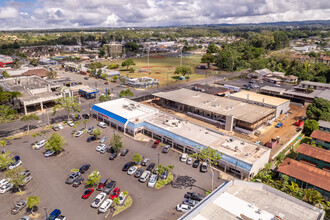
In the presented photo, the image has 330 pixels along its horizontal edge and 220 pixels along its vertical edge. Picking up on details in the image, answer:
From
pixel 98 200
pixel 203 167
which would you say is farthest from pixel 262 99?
pixel 98 200

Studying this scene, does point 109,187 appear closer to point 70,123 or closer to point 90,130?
point 90,130

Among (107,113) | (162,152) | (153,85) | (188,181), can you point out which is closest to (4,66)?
(153,85)

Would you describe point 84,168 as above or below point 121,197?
above

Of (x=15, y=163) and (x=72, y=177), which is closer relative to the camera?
(x=72, y=177)

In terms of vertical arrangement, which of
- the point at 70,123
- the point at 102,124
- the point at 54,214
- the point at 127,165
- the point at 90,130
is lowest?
the point at 54,214

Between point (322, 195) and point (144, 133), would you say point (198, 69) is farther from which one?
point (322, 195)

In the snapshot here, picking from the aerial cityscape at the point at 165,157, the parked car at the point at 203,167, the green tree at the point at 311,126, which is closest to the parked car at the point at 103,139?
the aerial cityscape at the point at 165,157

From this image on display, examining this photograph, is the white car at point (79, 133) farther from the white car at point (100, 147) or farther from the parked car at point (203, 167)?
the parked car at point (203, 167)
